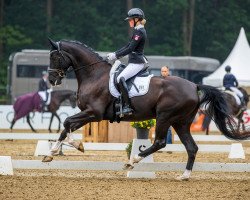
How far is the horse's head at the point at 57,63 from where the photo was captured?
14.0 metres

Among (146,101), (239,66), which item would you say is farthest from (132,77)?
(239,66)

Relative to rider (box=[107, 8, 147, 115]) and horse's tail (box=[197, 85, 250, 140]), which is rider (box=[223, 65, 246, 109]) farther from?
rider (box=[107, 8, 147, 115])

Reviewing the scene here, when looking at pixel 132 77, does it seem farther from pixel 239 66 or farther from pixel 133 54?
pixel 239 66

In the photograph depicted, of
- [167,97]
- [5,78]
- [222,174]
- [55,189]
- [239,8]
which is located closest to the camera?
[55,189]

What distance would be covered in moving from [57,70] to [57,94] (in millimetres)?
17431

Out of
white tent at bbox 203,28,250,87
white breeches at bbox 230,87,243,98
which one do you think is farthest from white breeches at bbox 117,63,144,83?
white tent at bbox 203,28,250,87

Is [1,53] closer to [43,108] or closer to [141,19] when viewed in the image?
[43,108]

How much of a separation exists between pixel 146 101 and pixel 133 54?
82 centimetres

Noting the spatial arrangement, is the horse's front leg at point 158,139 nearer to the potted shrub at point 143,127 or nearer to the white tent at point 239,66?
the potted shrub at point 143,127

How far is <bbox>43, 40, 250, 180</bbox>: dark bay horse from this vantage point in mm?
13359

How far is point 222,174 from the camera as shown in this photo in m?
→ 14.5

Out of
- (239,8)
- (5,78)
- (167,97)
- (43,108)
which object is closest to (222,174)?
(167,97)

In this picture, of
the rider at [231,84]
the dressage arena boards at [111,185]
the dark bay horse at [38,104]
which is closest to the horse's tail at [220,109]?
the dressage arena boards at [111,185]

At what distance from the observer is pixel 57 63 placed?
45.8 feet
